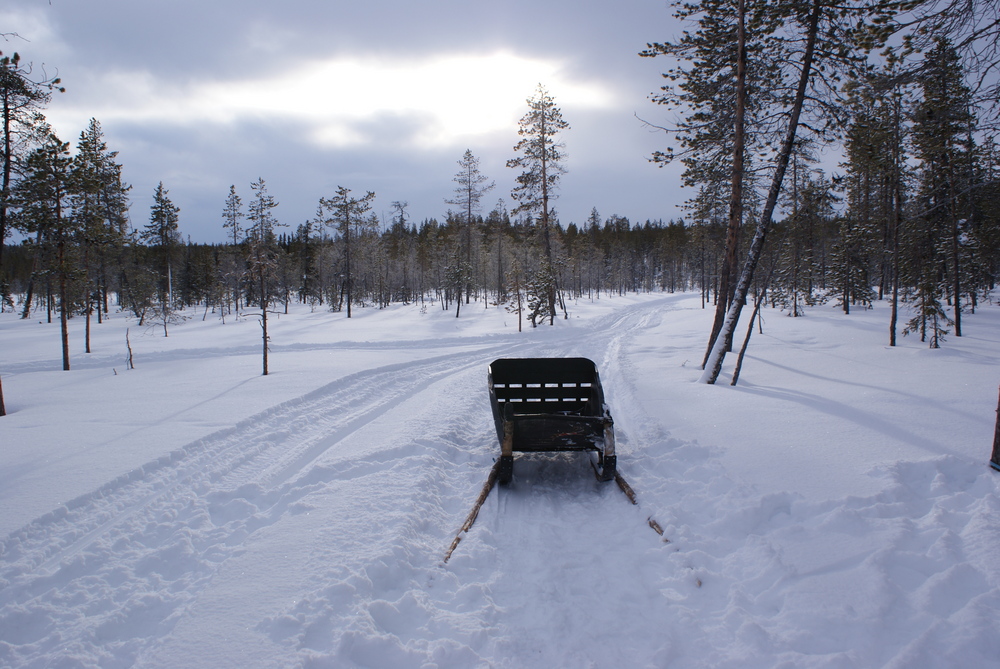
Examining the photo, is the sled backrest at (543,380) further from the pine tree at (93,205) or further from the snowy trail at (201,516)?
the pine tree at (93,205)

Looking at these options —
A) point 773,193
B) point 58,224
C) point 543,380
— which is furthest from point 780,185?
point 58,224

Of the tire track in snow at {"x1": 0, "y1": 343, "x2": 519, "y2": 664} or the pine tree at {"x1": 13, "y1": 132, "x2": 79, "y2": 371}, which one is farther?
the pine tree at {"x1": 13, "y1": 132, "x2": 79, "y2": 371}

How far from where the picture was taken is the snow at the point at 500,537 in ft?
10.1

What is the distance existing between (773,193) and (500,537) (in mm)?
9973

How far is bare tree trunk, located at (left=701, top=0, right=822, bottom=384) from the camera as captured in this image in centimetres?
922

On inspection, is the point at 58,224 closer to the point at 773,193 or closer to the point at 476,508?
the point at 476,508

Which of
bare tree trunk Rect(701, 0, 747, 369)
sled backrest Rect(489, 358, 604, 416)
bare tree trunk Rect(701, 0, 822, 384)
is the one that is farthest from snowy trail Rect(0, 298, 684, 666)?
bare tree trunk Rect(701, 0, 747, 369)

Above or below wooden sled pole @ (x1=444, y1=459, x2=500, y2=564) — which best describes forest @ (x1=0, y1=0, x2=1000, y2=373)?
above

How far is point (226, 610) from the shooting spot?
3.38m

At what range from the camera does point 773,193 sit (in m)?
9.99

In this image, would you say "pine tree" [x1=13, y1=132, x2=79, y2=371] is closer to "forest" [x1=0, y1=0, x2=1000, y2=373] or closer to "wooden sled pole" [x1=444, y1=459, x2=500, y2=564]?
"forest" [x1=0, y1=0, x2=1000, y2=373]

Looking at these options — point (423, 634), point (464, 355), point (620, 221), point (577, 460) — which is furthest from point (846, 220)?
point (620, 221)

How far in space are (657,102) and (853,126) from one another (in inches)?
185

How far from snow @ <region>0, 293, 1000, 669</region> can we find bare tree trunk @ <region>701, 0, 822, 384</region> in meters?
1.57
